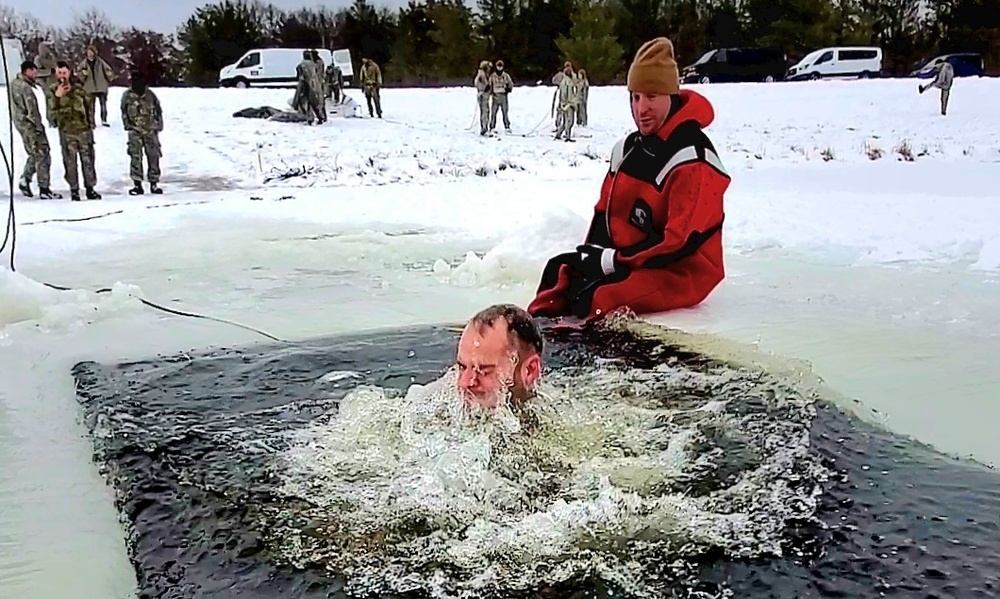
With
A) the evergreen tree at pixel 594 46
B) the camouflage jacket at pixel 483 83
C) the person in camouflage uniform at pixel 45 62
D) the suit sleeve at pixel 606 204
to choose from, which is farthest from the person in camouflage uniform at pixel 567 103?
the evergreen tree at pixel 594 46

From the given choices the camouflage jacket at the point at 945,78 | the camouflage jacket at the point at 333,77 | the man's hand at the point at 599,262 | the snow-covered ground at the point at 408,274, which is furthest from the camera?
the camouflage jacket at the point at 945,78

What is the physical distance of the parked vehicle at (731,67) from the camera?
34219mm

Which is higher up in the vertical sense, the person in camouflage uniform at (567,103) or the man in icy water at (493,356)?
the person in camouflage uniform at (567,103)

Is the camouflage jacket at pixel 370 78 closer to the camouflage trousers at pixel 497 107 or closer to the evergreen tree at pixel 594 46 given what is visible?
the camouflage trousers at pixel 497 107

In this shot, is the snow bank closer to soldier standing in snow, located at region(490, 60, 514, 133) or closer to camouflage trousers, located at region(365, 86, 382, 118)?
soldier standing in snow, located at region(490, 60, 514, 133)

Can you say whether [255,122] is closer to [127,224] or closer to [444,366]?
[127,224]

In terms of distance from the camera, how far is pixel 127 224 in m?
9.82

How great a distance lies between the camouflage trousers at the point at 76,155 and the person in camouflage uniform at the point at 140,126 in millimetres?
766

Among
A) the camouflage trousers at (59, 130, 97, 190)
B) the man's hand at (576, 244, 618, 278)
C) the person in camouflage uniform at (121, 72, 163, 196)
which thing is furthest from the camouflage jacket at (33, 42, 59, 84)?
the man's hand at (576, 244, 618, 278)

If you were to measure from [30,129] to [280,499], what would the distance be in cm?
1035

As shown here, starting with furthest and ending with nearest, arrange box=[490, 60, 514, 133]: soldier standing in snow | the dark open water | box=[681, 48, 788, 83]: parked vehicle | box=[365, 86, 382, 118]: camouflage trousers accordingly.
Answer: box=[681, 48, 788, 83]: parked vehicle < box=[365, 86, 382, 118]: camouflage trousers < box=[490, 60, 514, 133]: soldier standing in snow < the dark open water

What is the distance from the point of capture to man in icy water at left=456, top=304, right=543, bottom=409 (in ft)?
10.5

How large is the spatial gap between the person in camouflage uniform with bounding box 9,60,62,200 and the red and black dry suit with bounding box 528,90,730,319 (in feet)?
28.6

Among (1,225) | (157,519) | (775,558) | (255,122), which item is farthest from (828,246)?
(255,122)
